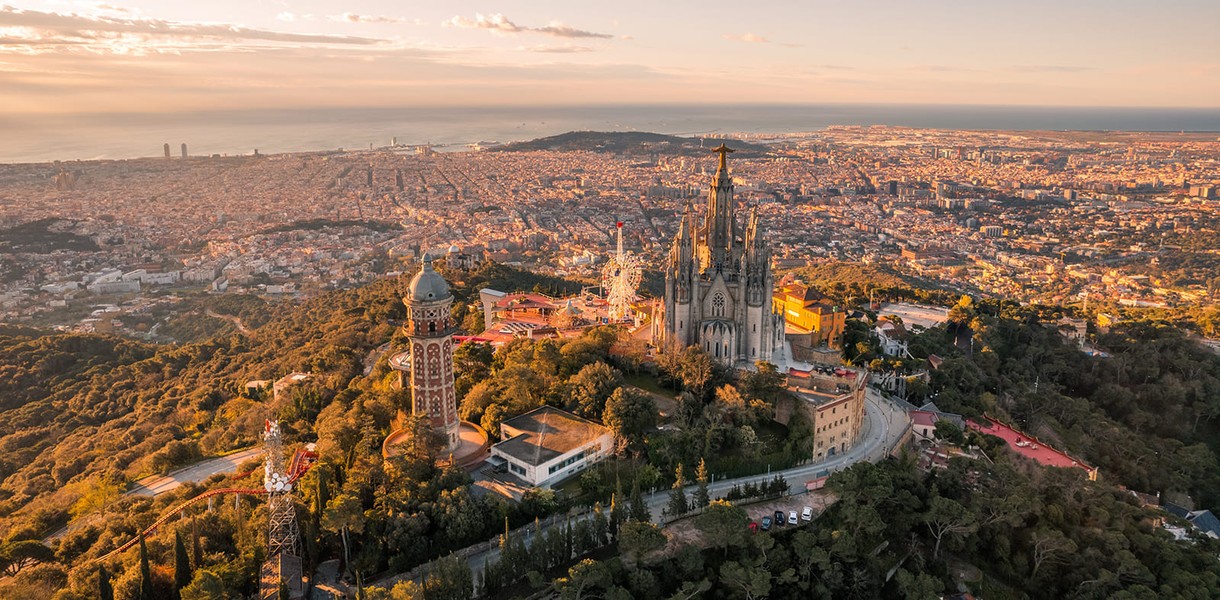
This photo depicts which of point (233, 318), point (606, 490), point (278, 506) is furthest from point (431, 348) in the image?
point (233, 318)

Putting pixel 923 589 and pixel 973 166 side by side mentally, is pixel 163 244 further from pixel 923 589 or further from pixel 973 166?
pixel 973 166

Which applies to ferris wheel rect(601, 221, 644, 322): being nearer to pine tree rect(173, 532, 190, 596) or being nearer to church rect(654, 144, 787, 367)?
church rect(654, 144, 787, 367)

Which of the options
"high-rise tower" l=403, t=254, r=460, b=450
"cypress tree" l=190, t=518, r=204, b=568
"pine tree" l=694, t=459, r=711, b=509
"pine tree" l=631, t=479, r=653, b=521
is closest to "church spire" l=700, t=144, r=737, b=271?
"pine tree" l=694, t=459, r=711, b=509

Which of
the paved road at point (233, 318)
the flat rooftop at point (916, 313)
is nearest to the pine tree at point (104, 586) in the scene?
the flat rooftop at point (916, 313)

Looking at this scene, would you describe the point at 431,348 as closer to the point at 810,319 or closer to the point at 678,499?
the point at 678,499

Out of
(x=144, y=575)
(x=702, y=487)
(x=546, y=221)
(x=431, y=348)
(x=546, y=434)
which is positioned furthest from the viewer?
(x=546, y=221)
